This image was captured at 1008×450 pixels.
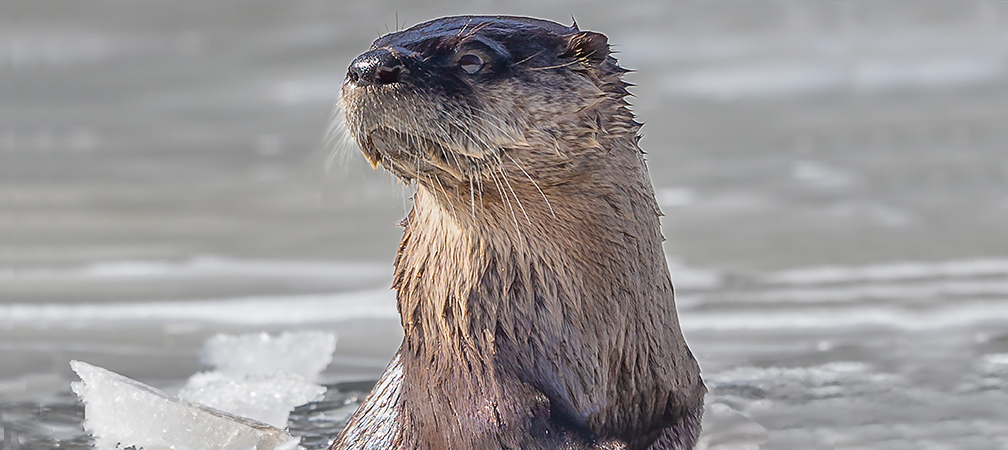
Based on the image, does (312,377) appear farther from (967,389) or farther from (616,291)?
(967,389)

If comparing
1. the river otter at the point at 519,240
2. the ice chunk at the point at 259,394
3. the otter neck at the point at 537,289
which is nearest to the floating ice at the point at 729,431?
the river otter at the point at 519,240

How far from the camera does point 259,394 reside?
3.20 meters

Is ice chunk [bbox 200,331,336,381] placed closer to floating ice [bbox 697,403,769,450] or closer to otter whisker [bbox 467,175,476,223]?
floating ice [bbox 697,403,769,450]

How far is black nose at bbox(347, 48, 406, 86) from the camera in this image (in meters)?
1.97

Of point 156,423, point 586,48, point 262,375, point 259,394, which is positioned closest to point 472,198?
point 586,48

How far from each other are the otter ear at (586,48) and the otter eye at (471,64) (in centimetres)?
16

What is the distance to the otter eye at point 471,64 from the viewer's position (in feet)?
6.67

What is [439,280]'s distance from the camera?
2.22 metres

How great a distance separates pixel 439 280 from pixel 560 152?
33cm

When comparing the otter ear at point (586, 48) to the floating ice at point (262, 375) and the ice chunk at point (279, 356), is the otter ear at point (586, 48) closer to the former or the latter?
the floating ice at point (262, 375)

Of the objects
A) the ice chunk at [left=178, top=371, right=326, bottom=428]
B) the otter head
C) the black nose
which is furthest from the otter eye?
the ice chunk at [left=178, top=371, right=326, bottom=428]

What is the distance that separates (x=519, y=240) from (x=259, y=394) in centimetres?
127

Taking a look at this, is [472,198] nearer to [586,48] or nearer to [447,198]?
[447,198]

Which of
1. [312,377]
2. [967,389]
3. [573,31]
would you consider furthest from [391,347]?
[573,31]
